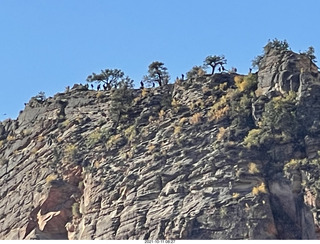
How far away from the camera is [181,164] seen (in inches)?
2793

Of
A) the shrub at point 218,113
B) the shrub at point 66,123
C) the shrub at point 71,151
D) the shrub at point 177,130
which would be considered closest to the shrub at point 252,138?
the shrub at point 218,113

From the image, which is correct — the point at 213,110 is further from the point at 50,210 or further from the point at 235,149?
the point at 50,210

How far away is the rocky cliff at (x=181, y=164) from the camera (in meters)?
66.1

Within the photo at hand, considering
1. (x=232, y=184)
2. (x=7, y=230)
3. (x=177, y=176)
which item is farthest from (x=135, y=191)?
(x=7, y=230)

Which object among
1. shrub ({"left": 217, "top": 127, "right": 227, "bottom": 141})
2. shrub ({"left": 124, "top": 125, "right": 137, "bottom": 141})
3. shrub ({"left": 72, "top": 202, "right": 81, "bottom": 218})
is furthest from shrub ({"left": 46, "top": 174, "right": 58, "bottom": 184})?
shrub ({"left": 217, "top": 127, "right": 227, "bottom": 141})

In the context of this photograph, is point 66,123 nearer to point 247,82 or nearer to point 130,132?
point 130,132

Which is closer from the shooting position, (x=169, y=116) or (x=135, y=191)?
(x=135, y=191)

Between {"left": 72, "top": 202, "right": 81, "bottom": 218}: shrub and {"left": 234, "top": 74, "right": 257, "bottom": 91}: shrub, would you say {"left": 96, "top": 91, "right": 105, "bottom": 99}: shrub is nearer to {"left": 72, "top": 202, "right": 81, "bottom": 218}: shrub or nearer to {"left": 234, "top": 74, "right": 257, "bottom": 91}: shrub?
{"left": 234, "top": 74, "right": 257, "bottom": 91}: shrub

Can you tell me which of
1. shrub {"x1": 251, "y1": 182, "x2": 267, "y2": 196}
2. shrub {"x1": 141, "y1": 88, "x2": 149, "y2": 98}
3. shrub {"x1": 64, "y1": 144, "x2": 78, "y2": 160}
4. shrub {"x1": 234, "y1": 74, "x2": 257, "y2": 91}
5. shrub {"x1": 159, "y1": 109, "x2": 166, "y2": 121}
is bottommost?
shrub {"x1": 251, "y1": 182, "x2": 267, "y2": 196}

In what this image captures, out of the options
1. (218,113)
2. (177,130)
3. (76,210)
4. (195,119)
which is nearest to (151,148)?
(177,130)

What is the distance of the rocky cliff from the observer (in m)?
66.1

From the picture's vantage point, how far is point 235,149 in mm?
70562

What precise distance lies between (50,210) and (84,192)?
3215 millimetres

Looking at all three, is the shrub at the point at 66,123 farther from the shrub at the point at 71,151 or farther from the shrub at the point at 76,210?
the shrub at the point at 76,210
